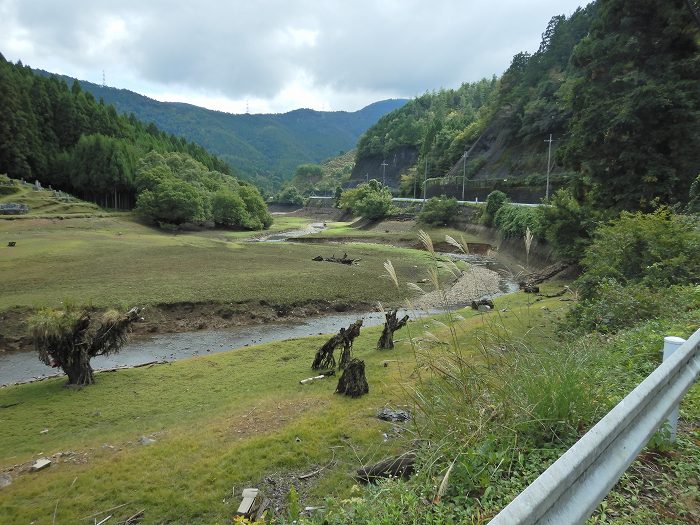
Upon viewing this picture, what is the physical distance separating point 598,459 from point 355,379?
8.40 metres

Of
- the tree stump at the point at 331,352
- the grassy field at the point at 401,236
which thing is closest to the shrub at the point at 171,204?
the grassy field at the point at 401,236

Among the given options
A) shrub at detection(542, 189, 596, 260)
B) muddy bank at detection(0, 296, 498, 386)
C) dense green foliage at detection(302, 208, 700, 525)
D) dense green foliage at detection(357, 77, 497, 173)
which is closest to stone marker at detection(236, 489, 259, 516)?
dense green foliage at detection(302, 208, 700, 525)

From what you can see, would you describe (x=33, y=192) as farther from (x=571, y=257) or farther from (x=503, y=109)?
(x=503, y=109)

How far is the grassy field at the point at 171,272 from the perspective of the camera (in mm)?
21844

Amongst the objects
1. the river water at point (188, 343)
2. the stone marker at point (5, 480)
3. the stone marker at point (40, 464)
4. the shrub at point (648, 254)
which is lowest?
the river water at point (188, 343)

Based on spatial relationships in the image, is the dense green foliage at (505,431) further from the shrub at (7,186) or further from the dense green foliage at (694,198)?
the shrub at (7,186)

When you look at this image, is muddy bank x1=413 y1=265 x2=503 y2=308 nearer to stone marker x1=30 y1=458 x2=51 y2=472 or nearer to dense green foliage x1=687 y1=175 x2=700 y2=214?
dense green foliage x1=687 y1=175 x2=700 y2=214

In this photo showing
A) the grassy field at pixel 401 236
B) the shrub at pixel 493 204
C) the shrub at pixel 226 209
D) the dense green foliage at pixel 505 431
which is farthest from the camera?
the shrub at pixel 226 209

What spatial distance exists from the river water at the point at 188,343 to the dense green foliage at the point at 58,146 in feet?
196

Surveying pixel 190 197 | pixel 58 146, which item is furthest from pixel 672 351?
pixel 58 146

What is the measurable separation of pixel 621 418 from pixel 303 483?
581cm

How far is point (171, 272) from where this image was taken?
27609 millimetres

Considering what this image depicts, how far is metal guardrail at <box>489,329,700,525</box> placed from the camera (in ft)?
5.48

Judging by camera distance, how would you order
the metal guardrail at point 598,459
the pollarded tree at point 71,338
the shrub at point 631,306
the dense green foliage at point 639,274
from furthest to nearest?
the pollarded tree at point 71,338 → the dense green foliage at point 639,274 → the shrub at point 631,306 → the metal guardrail at point 598,459
